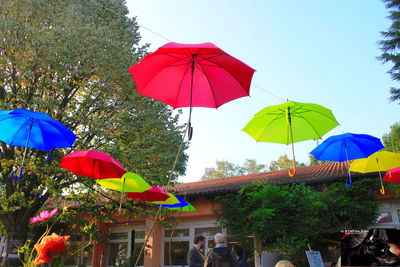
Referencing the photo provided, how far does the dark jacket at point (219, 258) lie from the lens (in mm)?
4664

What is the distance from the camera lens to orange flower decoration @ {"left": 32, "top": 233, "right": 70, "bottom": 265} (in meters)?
2.12

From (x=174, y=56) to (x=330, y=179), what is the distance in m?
8.24

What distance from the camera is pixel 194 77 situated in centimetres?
416

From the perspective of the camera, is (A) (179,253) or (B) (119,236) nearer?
(A) (179,253)

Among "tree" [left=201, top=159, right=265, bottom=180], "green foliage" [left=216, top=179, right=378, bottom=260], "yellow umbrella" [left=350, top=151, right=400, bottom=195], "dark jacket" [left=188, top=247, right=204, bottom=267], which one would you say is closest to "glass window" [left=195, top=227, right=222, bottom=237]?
"green foliage" [left=216, top=179, right=378, bottom=260]

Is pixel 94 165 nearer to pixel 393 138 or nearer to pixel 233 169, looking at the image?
pixel 393 138

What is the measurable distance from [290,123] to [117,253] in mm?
11849

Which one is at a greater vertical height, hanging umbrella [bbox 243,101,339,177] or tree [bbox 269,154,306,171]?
tree [bbox 269,154,306,171]

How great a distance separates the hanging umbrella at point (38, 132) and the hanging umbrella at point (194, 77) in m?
1.41

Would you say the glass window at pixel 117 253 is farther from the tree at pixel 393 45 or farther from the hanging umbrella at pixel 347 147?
the tree at pixel 393 45

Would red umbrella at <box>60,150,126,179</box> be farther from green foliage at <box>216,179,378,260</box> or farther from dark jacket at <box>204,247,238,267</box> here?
green foliage at <box>216,179,378,260</box>

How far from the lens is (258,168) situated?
43906mm

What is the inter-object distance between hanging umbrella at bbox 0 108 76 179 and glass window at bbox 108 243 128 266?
10681 millimetres

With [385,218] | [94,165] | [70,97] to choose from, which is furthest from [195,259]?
[70,97]
